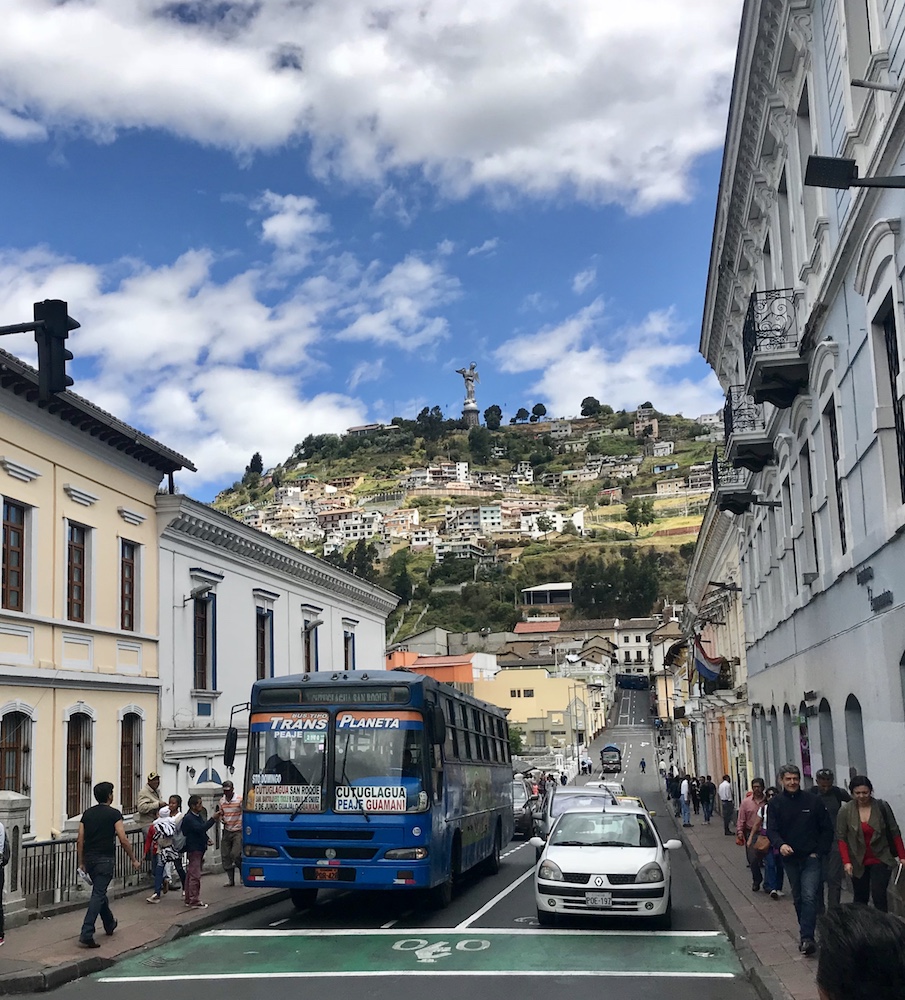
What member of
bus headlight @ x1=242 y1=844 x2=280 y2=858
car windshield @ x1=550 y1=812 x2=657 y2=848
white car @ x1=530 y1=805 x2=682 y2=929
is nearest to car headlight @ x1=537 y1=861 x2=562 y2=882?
white car @ x1=530 y1=805 x2=682 y2=929

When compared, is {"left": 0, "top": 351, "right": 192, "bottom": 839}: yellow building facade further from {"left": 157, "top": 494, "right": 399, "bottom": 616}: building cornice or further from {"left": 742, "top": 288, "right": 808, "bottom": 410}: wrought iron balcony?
{"left": 742, "top": 288, "right": 808, "bottom": 410}: wrought iron balcony

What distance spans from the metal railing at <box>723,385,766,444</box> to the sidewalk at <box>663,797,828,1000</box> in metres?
7.90

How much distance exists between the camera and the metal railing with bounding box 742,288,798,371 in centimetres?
1598

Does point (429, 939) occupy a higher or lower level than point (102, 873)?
lower

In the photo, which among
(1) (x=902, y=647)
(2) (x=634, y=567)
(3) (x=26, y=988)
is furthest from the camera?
(2) (x=634, y=567)

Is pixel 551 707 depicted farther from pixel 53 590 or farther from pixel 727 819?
pixel 53 590

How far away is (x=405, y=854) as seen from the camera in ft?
44.7

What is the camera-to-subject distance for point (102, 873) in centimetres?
1170

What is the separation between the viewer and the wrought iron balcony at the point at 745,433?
1986 cm

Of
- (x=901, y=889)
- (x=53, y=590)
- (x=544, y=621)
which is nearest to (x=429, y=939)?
(x=901, y=889)

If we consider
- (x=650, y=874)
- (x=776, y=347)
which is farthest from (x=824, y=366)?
(x=650, y=874)

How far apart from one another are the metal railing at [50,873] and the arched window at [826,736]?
1082cm

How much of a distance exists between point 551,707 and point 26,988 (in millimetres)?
85452

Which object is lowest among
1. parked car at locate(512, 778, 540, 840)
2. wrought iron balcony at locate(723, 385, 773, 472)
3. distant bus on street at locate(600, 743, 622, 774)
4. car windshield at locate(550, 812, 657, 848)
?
distant bus on street at locate(600, 743, 622, 774)
